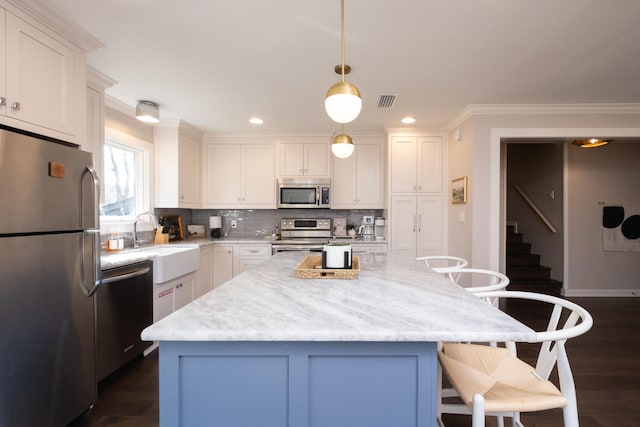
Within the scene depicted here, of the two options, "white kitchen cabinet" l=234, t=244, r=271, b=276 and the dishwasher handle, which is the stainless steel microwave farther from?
the dishwasher handle

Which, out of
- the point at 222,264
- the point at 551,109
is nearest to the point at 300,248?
the point at 222,264

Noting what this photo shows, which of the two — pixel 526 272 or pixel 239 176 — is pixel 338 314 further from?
pixel 526 272

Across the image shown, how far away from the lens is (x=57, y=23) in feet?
5.91

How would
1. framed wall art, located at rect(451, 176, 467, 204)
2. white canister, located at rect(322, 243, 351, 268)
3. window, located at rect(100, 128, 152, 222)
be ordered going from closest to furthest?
white canister, located at rect(322, 243, 351, 268) < window, located at rect(100, 128, 152, 222) < framed wall art, located at rect(451, 176, 467, 204)

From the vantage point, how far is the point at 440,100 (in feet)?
10.2

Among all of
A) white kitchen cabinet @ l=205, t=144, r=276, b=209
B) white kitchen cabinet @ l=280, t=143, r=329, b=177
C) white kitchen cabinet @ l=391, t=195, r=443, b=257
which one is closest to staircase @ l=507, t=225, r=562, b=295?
white kitchen cabinet @ l=391, t=195, r=443, b=257

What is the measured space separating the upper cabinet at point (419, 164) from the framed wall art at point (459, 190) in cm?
24

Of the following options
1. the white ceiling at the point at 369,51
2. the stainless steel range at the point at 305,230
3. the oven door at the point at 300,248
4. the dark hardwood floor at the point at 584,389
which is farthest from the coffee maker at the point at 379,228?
the dark hardwood floor at the point at 584,389

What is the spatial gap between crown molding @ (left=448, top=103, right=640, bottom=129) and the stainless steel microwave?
2.02 meters

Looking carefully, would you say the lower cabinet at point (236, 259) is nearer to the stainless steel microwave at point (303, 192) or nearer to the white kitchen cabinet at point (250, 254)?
the white kitchen cabinet at point (250, 254)

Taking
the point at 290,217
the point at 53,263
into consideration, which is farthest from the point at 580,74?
the point at 53,263

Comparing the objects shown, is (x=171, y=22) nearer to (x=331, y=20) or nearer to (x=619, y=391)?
(x=331, y=20)

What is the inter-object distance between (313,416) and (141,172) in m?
3.69

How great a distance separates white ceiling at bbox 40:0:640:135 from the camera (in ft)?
5.75
